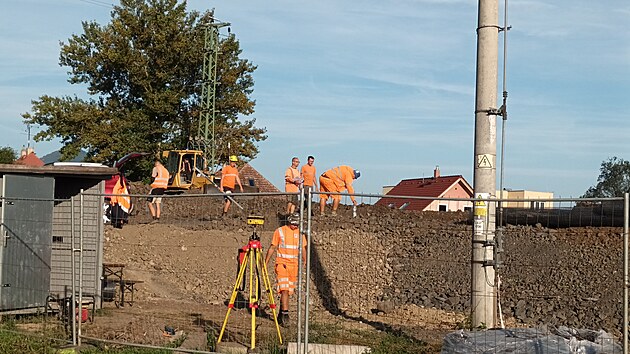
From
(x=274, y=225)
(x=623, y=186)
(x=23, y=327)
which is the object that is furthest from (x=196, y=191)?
(x=623, y=186)

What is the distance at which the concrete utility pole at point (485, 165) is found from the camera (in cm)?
1064

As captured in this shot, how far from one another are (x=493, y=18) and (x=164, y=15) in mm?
34683

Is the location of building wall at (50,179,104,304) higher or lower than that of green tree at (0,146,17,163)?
lower

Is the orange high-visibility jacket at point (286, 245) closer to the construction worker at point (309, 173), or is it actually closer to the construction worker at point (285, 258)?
the construction worker at point (285, 258)

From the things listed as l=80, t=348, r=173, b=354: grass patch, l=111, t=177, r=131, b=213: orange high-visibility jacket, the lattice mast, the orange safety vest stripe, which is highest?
the lattice mast

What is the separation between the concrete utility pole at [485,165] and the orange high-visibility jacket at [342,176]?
458 inches

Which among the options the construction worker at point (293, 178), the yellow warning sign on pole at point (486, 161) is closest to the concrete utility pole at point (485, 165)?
the yellow warning sign on pole at point (486, 161)

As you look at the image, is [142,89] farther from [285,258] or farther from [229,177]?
[285,258]

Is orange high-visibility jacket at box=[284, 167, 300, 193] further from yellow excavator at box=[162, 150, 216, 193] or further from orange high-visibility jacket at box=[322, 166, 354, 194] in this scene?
yellow excavator at box=[162, 150, 216, 193]

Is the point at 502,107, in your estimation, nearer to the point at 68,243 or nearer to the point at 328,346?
the point at 328,346

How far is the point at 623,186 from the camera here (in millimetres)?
68000

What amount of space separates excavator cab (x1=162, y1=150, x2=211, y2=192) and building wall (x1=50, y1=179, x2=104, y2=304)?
48.3 feet

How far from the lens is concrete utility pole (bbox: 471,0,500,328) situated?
10641 millimetres

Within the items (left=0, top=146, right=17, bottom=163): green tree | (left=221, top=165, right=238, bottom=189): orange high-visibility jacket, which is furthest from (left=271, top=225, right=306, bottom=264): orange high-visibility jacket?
(left=0, top=146, right=17, bottom=163): green tree
